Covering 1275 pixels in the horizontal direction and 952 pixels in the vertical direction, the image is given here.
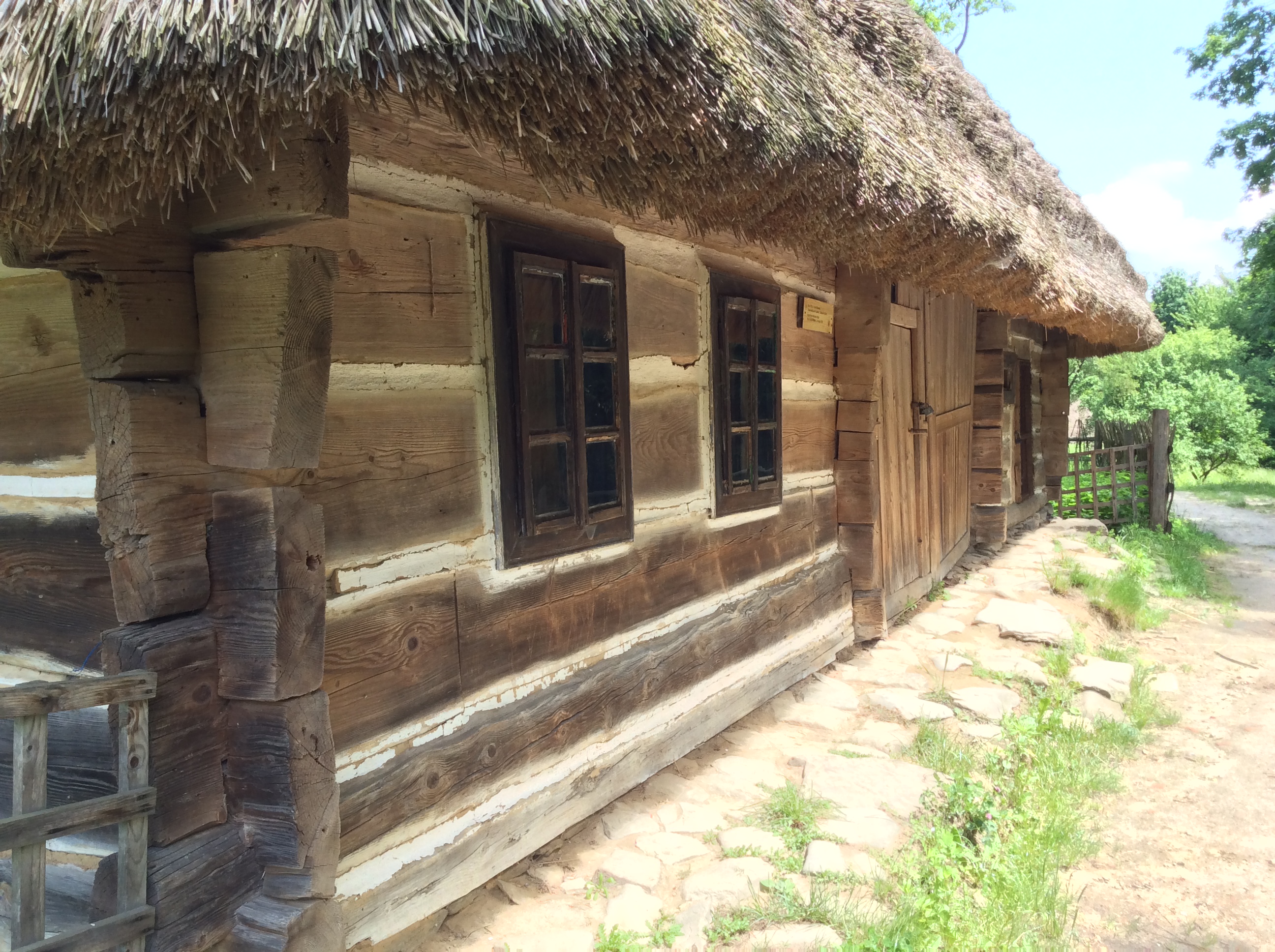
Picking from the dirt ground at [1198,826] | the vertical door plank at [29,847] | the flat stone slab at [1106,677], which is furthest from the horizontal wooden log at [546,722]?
the flat stone slab at [1106,677]

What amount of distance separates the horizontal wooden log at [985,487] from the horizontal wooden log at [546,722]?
15.5ft

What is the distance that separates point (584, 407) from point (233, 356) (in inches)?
48.3

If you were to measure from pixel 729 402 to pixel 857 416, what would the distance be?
1.48 meters

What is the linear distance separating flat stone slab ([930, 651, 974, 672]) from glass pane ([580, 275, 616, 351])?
3323 millimetres

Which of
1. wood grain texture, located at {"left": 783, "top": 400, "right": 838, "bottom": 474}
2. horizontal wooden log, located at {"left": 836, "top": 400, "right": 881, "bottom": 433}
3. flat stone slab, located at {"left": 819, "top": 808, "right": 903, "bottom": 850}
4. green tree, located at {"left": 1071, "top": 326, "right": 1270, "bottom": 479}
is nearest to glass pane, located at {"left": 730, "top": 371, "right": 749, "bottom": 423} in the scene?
wood grain texture, located at {"left": 783, "top": 400, "right": 838, "bottom": 474}

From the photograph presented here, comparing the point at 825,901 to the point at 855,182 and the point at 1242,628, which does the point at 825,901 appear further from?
the point at 1242,628

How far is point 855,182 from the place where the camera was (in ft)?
10.2

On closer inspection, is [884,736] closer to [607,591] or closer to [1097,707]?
[1097,707]

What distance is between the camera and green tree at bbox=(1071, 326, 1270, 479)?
66.4 feet

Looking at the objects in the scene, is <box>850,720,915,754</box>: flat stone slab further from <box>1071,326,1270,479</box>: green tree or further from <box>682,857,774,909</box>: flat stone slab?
<box>1071,326,1270,479</box>: green tree

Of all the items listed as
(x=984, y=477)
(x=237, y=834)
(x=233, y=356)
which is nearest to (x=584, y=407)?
(x=233, y=356)

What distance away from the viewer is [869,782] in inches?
137

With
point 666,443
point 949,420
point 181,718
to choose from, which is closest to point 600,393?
point 666,443

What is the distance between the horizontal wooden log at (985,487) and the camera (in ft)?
27.1
